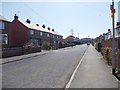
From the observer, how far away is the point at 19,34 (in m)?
68.6

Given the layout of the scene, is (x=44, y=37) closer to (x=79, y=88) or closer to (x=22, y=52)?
(x=22, y=52)

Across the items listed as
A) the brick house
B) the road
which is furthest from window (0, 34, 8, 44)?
the road

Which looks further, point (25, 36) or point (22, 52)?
point (25, 36)

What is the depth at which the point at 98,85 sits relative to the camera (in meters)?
10.3

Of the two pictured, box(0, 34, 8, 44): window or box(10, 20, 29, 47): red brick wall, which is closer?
box(0, 34, 8, 44): window

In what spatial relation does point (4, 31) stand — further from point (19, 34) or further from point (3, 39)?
point (19, 34)

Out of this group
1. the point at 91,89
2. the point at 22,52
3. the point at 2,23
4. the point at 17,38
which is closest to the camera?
the point at 91,89

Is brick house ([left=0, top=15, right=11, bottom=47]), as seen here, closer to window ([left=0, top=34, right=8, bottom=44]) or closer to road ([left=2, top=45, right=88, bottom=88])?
window ([left=0, top=34, right=8, bottom=44])

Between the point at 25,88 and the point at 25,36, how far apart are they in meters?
58.9

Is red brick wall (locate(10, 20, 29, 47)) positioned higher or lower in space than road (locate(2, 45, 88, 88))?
higher

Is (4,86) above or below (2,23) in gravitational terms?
below

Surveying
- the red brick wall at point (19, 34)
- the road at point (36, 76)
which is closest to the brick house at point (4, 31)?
the red brick wall at point (19, 34)

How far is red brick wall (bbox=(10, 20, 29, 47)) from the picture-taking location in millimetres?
67500

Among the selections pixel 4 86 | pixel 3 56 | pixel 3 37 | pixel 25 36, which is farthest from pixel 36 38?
pixel 4 86
